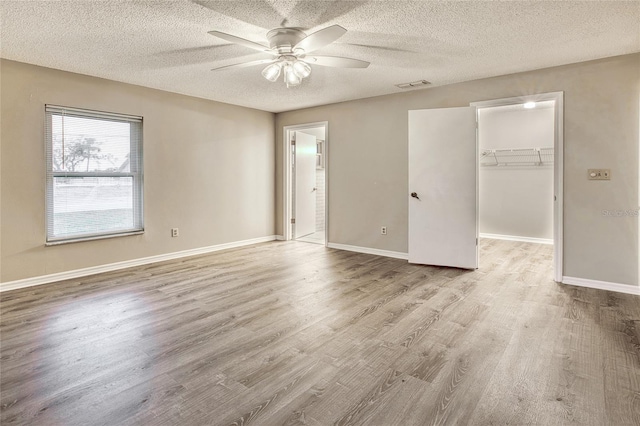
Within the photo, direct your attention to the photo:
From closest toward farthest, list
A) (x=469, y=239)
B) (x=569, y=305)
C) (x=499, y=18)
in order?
(x=499, y=18) < (x=569, y=305) < (x=469, y=239)

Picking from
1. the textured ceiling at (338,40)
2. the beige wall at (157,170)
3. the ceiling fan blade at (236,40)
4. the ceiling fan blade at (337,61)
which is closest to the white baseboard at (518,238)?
the textured ceiling at (338,40)

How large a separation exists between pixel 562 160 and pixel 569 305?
5.22 ft

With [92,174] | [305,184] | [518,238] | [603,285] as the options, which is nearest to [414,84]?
[305,184]

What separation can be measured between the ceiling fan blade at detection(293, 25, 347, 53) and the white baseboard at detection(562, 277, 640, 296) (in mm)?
3508

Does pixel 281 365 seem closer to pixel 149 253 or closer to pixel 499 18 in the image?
Answer: pixel 499 18


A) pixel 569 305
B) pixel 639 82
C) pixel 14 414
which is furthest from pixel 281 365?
pixel 639 82

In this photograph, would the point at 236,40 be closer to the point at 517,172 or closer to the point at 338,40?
the point at 338,40

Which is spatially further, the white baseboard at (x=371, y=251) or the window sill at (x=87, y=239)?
the white baseboard at (x=371, y=251)

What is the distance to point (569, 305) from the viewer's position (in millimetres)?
3105

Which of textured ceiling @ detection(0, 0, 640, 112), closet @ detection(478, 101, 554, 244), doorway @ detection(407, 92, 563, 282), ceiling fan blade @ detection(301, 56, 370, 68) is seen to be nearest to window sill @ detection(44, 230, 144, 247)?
textured ceiling @ detection(0, 0, 640, 112)

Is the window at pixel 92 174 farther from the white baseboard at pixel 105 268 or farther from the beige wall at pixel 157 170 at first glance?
the white baseboard at pixel 105 268

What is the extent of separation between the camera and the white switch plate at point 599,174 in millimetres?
3519

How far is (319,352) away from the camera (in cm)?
228

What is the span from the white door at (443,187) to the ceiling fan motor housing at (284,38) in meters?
2.22
